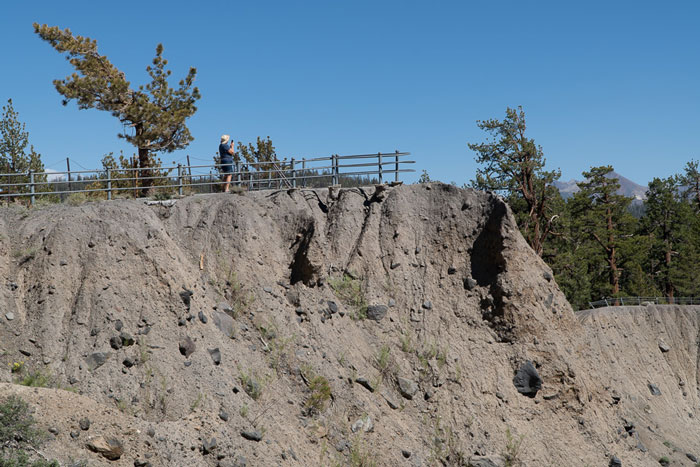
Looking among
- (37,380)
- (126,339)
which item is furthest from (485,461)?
(37,380)

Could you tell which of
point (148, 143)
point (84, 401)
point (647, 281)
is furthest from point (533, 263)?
point (647, 281)

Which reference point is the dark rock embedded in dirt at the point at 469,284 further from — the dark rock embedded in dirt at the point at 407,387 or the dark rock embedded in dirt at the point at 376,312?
the dark rock embedded in dirt at the point at 407,387

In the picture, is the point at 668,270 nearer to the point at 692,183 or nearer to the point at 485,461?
the point at 692,183

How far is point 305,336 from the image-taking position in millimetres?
20922

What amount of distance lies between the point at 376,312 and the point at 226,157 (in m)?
7.85

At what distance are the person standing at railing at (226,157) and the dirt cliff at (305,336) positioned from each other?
1453 mm

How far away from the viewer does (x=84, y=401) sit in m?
14.9

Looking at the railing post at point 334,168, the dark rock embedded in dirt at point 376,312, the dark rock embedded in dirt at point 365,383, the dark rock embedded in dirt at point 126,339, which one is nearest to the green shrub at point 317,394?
the dark rock embedded in dirt at point 365,383

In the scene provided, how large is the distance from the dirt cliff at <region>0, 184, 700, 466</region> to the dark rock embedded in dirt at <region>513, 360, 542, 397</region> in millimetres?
260

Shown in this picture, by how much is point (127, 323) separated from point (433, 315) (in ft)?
33.8

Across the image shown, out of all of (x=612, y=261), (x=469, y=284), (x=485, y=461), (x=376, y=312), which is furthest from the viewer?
(x=612, y=261)

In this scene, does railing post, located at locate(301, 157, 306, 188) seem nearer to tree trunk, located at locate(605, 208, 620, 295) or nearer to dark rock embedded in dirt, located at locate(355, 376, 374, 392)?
dark rock embedded in dirt, located at locate(355, 376, 374, 392)

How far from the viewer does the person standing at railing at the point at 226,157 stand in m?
24.3

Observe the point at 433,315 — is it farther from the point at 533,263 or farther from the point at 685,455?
the point at 685,455
